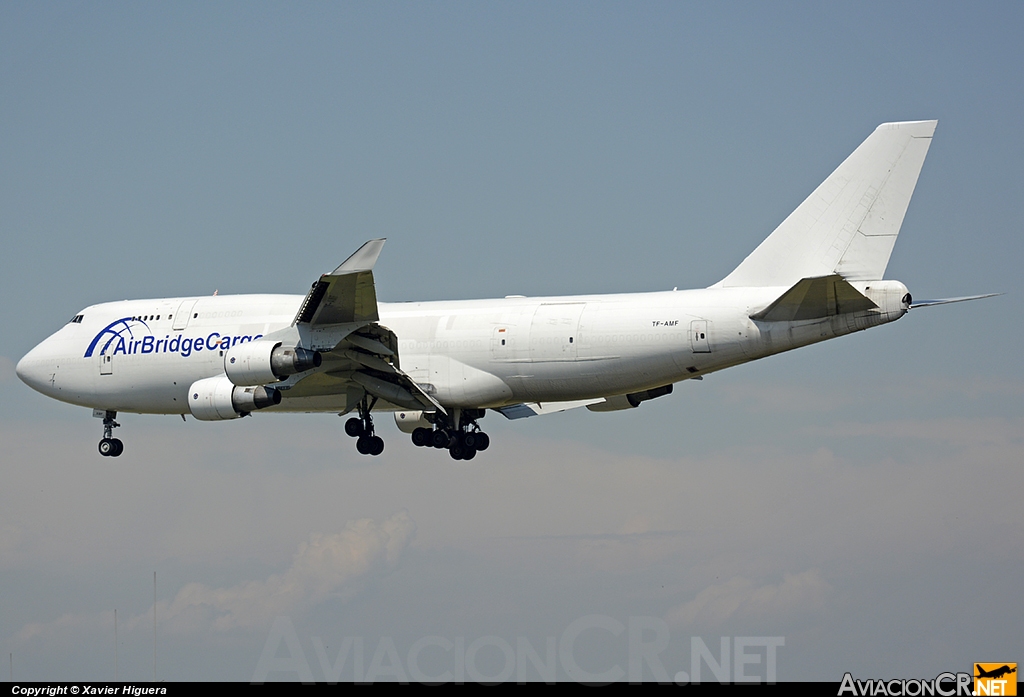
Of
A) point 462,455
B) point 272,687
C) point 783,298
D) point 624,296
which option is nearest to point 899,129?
point 783,298

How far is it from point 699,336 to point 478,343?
5.97 meters

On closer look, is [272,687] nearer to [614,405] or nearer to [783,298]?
[783,298]

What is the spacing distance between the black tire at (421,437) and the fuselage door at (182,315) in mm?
6972

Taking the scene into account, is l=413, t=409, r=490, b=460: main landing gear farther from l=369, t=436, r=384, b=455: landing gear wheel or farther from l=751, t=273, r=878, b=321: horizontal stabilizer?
l=751, t=273, r=878, b=321: horizontal stabilizer

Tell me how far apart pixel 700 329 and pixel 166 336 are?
49.6 ft

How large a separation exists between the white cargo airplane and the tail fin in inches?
1.3

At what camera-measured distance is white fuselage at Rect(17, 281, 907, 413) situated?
34.6m

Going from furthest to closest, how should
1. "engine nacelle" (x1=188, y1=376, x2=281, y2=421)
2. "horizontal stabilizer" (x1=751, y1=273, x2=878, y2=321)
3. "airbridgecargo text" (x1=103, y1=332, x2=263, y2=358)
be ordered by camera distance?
"airbridgecargo text" (x1=103, y1=332, x2=263, y2=358), "engine nacelle" (x1=188, y1=376, x2=281, y2=421), "horizontal stabilizer" (x1=751, y1=273, x2=878, y2=321)

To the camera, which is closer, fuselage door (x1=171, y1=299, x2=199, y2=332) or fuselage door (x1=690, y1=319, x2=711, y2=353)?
fuselage door (x1=690, y1=319, x2=711, y2=353)

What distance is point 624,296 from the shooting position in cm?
3684

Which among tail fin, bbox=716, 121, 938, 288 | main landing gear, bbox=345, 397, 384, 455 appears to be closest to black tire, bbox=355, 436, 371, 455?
main landing gear, bbox=345, 397, 384, 455

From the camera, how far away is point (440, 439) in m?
41.1

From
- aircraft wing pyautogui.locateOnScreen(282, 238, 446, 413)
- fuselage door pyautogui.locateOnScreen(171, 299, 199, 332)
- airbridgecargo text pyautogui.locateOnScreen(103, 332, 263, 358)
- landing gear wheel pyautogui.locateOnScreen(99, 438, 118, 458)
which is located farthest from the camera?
landing gear wheel pyautogui.locateOnScreen(99, 438, 118, 458)

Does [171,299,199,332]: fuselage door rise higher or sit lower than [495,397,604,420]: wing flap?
higher
